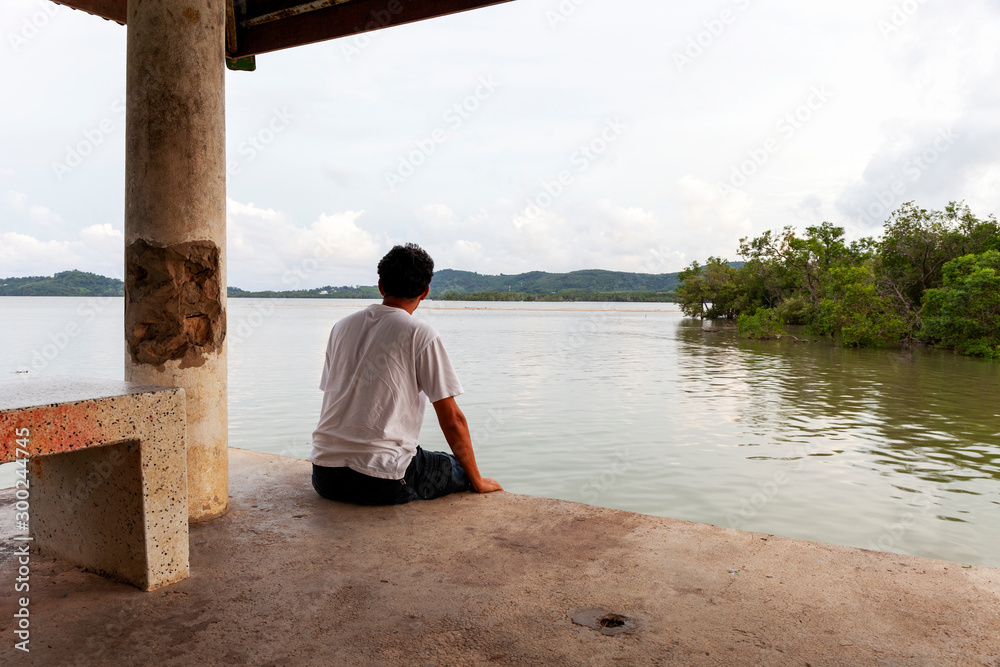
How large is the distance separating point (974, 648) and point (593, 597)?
125cm

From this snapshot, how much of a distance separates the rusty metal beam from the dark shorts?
10.6 ft

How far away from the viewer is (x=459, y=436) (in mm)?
3707

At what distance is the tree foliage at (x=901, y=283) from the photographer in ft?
80.5

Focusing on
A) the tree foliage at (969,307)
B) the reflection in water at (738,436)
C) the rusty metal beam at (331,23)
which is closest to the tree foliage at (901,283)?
the tree foliage at (969,307)

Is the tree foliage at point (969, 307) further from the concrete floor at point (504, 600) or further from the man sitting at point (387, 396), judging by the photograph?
the man sitting at point (387, 396)

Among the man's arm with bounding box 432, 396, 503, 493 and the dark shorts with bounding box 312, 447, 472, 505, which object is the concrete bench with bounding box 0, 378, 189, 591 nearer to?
the dark shorts with bounding box 312, 447, 472, 505

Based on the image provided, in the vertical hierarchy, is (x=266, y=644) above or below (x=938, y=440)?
above

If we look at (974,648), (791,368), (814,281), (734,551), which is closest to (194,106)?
(734,551)

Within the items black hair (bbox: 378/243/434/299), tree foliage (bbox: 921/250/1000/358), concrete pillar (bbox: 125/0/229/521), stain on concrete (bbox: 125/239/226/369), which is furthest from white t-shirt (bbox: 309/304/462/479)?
tree foliage (bbox: 921/250/1000/358)

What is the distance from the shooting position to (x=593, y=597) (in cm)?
254

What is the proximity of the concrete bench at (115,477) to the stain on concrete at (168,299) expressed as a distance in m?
0.56

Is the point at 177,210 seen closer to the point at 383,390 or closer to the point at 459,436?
the point at 383,390

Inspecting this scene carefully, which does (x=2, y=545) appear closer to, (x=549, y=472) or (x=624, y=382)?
(x=549, y=472)

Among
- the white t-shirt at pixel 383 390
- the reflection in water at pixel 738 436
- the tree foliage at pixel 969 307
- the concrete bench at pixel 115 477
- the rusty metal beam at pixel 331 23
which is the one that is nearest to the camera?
the concrete bench at pixel 115 477
